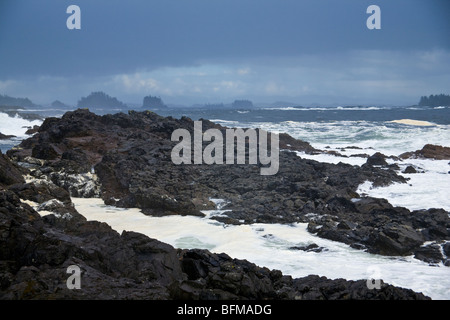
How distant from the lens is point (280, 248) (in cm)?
911

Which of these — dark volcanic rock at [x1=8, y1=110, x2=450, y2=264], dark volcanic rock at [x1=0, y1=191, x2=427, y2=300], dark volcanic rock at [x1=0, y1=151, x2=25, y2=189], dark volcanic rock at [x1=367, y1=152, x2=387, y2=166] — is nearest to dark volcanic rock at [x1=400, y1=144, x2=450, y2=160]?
dark volcanic rock at [x1=367, y1=152, x2=387, y2=166]

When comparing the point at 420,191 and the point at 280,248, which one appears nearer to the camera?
the point at 280,248

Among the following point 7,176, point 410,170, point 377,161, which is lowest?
point 410,170

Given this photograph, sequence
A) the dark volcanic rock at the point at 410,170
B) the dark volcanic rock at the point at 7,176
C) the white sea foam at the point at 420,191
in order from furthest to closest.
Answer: the dark volcanic rock at the point at 410,170, the white sea foam at the point at 420,191, the dark volcanic rock at the point at 7,176

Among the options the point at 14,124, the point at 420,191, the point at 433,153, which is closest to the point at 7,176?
the point at 420,191

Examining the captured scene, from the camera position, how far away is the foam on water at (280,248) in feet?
24.6

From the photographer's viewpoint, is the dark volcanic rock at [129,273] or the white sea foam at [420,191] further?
the white sea foam at [420,191]

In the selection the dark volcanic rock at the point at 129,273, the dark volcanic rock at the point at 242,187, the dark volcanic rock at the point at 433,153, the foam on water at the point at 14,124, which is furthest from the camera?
the foam on water at the point at 14,124

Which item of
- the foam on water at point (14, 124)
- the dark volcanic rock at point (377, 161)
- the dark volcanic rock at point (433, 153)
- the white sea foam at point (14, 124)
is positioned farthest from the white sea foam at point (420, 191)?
Answer: the white sea foam at point (14, 124)

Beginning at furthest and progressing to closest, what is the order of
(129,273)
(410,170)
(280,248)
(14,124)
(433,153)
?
(14,124)
(433,153)
(410,170)
(280,248)
(129,273)

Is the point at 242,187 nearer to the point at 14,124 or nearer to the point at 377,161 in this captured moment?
the point at 377,161

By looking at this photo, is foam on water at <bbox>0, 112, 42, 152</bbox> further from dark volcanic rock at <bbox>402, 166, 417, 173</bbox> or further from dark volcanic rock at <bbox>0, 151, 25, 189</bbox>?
dark volcanic rock at <bbox>402, 166, 417, 173</bbox>

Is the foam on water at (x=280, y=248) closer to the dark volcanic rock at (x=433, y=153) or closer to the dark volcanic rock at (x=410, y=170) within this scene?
the dark volcanic rock at (x=410, y=170)

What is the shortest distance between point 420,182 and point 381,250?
9.02 meters
